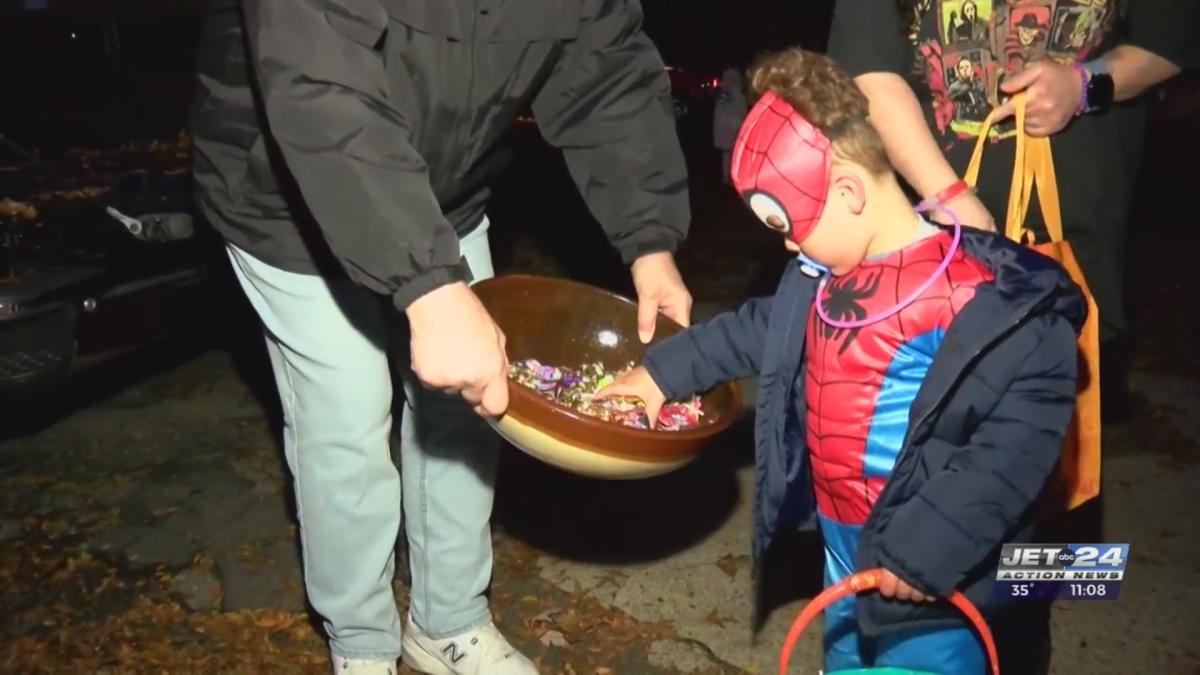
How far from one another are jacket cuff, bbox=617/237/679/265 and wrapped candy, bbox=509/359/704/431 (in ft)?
0.89

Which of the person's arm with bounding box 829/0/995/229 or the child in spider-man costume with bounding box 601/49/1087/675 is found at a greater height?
the person's arm with bounding box 829/0/995/229

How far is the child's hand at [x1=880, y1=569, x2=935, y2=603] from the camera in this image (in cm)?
190

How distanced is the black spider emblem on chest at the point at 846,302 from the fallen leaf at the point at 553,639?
1496 mm

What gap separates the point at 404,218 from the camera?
192cm

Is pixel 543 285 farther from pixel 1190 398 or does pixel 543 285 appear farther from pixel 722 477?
pixel 1190 398

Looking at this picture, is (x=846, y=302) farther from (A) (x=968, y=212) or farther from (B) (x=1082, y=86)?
(B) (x=1082, y=86)

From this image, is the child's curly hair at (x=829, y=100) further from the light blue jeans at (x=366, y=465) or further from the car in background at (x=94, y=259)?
the car in background at (x=94, y=259)

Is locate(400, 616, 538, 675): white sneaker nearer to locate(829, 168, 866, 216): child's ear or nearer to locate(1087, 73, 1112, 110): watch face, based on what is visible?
locate(829, 168, 866, 216): child's ear

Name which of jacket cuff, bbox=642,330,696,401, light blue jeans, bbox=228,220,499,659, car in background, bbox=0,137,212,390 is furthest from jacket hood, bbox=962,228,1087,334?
car in background, bbox=0,137,212,390

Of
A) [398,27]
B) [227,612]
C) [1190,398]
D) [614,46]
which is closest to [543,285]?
[614,46]

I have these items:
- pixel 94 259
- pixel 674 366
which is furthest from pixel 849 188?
pixel 94 259

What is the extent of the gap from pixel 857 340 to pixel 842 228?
0.67ft

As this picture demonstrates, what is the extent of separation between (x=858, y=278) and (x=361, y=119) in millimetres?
915

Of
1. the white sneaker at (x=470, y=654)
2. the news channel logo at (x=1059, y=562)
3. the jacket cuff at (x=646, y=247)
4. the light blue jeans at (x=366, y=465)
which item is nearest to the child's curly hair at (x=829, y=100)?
the jacket cuff at (x=646, y=247)
